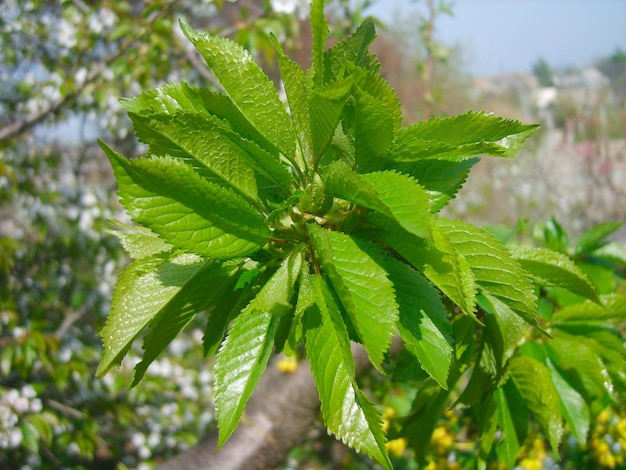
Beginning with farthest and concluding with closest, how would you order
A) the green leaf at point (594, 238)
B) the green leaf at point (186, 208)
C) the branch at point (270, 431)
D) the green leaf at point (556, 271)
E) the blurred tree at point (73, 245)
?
the blurred tree at point (73, 245), the branch at point (270, 431), the green leaf at point (594, 238), the green leaf at point (556, 271), the green leaf at point (186, 208)

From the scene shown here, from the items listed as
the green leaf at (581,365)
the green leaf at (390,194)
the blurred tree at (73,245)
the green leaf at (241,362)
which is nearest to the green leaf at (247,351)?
the green leaf at (241,362)

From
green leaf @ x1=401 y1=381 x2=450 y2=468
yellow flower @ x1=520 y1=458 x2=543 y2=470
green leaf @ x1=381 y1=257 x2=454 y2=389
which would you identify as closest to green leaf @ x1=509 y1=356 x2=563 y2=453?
green leaf @ x1=401 y1=381 x2=450 y2=468

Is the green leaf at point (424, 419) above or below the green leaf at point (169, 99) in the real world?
below

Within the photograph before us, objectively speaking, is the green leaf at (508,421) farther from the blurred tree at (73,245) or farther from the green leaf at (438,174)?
the blurred tree at (73,245)

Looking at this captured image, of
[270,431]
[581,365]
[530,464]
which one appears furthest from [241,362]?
[530,464]

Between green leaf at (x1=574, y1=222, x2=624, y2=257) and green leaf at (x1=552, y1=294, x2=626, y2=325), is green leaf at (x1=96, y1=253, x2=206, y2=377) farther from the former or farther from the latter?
green leaf at (x1=574, y1=222, x2=624, y2=257)

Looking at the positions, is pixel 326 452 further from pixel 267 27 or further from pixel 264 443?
pixel 267 27
